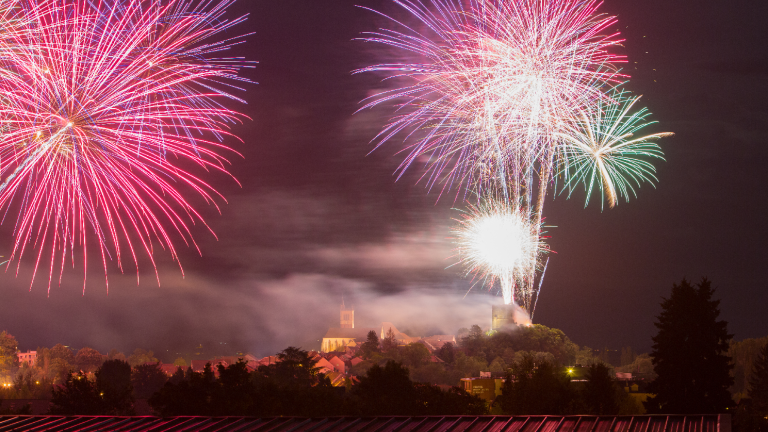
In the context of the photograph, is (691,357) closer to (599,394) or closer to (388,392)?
(599,394)

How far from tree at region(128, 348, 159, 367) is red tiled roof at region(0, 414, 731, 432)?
426 ft

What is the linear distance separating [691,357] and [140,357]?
447ft

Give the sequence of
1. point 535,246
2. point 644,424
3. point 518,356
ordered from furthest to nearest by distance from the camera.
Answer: point 518,356
point 535,246
point 644,424

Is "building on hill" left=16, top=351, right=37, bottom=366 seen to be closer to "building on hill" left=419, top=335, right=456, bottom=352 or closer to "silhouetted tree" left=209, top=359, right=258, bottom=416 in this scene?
"building on hill" left=419, top=335, right=456, bottom=352

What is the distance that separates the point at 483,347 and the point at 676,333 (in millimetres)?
73711

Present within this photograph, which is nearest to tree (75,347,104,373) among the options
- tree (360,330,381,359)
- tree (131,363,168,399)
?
tree (131,363,168,399)

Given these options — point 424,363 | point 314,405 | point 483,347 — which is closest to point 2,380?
point 424,363

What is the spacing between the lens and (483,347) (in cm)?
10550

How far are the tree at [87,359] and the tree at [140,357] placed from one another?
35.3ft

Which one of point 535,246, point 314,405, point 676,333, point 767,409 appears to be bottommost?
point 767,409

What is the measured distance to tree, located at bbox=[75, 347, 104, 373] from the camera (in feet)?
407

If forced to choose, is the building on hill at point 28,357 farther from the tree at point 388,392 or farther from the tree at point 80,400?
the tree at point 388,392

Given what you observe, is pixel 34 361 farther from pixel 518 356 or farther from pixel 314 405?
pixel 314 405

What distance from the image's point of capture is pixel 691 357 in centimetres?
3284
